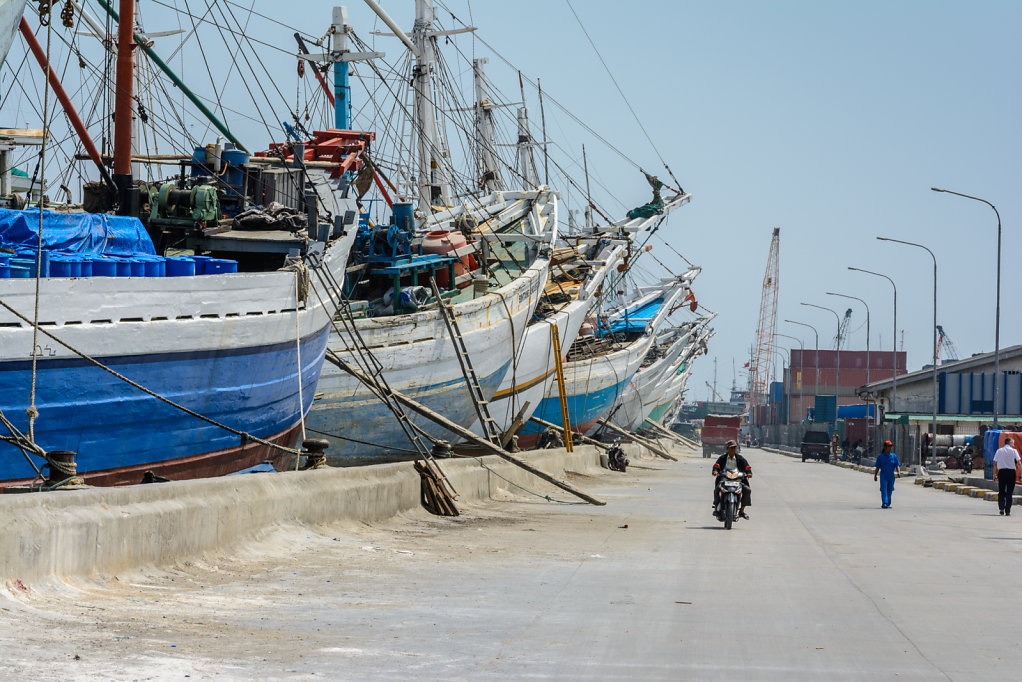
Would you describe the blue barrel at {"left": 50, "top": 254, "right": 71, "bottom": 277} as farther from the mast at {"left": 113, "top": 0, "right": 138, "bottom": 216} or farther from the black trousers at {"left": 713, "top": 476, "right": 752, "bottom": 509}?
the black trousers at {"left": 713, "top": 476, "right": 752, "bottom": 509}

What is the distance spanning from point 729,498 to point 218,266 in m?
8.23

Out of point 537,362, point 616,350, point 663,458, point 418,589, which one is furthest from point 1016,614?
point 663,458

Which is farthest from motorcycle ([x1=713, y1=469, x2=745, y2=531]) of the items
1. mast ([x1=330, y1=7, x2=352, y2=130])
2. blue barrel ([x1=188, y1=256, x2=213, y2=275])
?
mast ([x1=330, y1=7, x2=352, y2=130])

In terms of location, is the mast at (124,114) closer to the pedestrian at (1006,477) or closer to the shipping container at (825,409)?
the pedestrian at (1006,477)

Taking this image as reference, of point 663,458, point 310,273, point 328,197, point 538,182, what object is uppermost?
point 538,182

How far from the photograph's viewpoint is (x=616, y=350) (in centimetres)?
5909

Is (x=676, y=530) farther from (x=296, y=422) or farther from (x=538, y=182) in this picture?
(x=538, y=182)

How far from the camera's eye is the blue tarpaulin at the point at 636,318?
2579 inches

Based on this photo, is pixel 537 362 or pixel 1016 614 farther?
pixel 537 362

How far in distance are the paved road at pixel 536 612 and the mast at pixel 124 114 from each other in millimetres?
7932

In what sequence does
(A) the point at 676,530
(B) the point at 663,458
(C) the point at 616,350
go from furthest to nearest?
(B) the point at 663,458, (C) the point at 616,350, (A) the point at 676,530

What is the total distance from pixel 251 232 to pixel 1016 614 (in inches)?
591

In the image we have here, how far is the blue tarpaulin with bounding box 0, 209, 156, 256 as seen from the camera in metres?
14.9

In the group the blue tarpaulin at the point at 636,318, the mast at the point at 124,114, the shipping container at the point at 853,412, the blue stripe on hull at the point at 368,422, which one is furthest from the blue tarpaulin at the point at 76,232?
the shipping container at the point at 853,412
